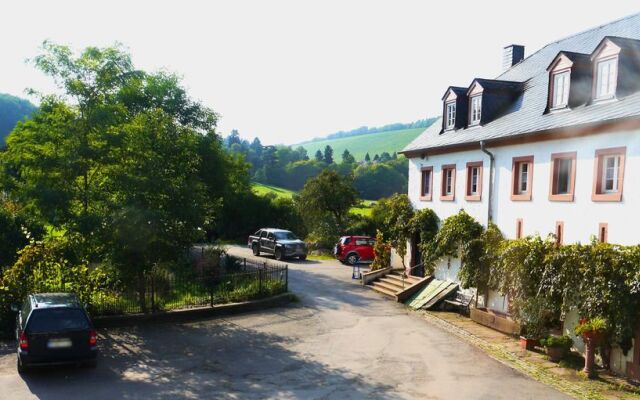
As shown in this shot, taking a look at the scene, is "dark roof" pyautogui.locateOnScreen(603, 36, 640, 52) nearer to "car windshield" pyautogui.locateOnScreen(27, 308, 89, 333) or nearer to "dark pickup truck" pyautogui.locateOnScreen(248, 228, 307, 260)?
"car windshield" pyautogui.locateOnScreen(27, 308, 89, 333)

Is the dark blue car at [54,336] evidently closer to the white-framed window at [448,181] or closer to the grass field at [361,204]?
the white-framed window at [448,181]

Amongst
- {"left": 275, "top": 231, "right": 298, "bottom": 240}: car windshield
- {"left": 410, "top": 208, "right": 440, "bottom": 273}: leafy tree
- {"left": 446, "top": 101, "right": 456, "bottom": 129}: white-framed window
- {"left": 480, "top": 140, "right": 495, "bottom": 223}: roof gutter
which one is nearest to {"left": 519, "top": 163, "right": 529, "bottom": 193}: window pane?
{"left": 480, "top": 140, "right": 495, "bottom": 223}: roof gutter

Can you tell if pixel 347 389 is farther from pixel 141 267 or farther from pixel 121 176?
pixel 121 176

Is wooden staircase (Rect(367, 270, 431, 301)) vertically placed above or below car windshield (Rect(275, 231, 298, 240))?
below

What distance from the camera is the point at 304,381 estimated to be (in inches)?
438

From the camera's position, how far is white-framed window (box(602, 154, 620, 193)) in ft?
42.3

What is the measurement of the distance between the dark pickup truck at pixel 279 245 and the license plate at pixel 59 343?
22.6m

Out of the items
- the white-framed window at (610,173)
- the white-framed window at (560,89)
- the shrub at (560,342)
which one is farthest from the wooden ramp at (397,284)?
the white-framed window at (610,173)

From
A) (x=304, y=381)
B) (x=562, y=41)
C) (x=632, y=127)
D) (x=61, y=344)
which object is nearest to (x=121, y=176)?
Answer: (x=61, y=344)

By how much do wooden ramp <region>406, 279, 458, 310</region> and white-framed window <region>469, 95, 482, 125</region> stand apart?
22.4 ft

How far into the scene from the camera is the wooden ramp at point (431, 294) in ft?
64.1

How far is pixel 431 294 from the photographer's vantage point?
790 inches

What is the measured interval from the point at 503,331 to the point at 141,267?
38.4 ft

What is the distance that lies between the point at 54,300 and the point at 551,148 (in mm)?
14363
